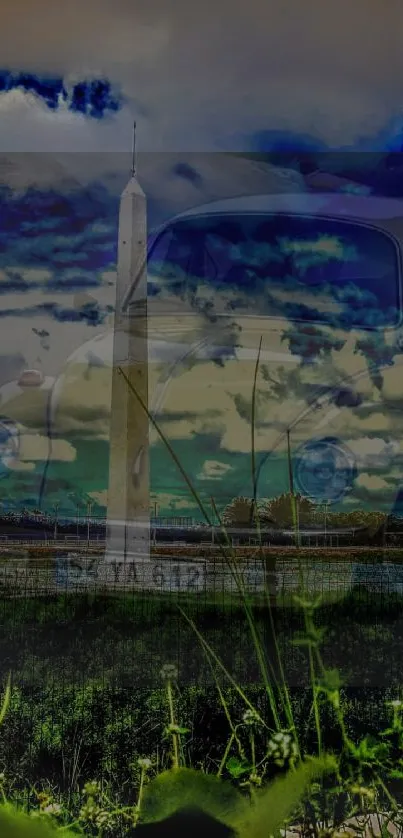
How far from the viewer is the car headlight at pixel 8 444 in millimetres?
1613

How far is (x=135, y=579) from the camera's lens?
5.49 feet

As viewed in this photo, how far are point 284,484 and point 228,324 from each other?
391 millimetres

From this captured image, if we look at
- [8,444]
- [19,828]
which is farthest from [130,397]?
[19,828]

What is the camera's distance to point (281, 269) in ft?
5.57

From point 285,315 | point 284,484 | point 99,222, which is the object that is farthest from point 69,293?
point 284,484

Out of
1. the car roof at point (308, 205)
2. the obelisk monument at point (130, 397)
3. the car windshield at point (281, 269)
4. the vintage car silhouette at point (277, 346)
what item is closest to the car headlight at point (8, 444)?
the vintage car silhouette at point (277, 346)

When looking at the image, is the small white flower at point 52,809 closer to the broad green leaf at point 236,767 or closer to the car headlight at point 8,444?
the broad green leaf at point 236,767

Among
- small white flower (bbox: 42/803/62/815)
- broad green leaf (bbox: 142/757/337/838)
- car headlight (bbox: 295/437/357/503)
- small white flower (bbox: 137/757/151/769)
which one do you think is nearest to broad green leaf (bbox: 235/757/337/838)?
broad green leaf (bbox: 142/757/337/838)

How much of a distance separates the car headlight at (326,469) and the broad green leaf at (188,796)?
607 mm

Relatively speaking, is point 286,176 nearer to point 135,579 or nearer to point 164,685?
point 135,579

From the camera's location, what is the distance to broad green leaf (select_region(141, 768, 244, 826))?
1187 mm

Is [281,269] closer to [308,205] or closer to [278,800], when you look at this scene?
[308,205]

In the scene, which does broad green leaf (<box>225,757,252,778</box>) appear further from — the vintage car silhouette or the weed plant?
the vintage car silhouette

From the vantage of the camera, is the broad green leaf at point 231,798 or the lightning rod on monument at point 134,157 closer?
the broad green leaf at point 231,798
